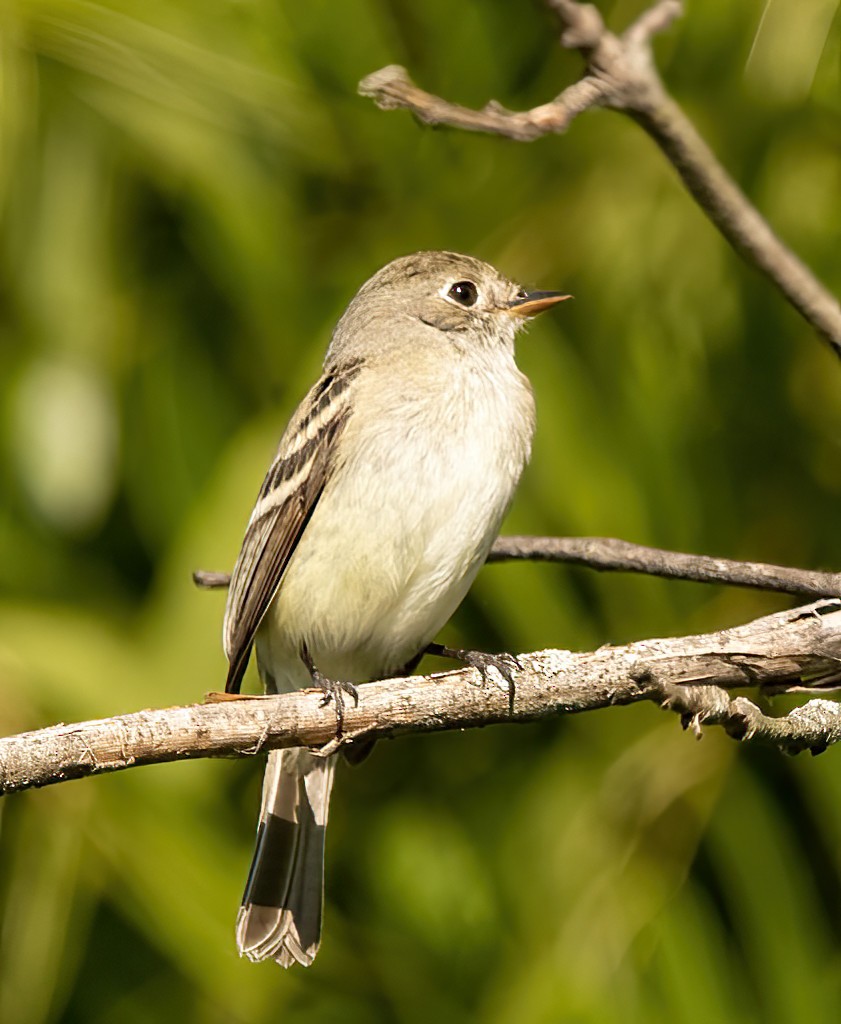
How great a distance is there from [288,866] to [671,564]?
1382mm

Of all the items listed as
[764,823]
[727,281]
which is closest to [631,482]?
[727,281]

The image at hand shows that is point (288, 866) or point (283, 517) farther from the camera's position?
point (288, 866)

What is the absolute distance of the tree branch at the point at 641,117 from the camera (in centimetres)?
250

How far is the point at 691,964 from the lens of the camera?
3.76 metres

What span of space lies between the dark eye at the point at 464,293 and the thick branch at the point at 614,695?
136 centimetres

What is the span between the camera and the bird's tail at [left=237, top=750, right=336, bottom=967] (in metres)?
3.76

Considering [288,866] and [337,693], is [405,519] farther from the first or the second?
[288,866]

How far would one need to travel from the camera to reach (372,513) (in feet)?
11.6

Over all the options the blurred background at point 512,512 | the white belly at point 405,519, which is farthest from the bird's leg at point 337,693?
the blurred background at point 512,512

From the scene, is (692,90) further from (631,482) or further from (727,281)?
(631,482)

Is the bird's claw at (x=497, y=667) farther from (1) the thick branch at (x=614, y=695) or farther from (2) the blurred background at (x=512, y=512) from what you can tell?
(2) the blurred background at (x=512, y=512)

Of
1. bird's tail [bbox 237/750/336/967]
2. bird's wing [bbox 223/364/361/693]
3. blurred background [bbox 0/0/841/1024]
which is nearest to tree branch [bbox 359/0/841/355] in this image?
bird's wing [bbox 223/364/361/693]

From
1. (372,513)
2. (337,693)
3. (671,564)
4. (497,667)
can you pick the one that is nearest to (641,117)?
(671,564)

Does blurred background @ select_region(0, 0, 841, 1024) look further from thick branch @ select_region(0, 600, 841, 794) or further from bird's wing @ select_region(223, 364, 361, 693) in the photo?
thick branch @ select_region(0, 600, 841, 794)
